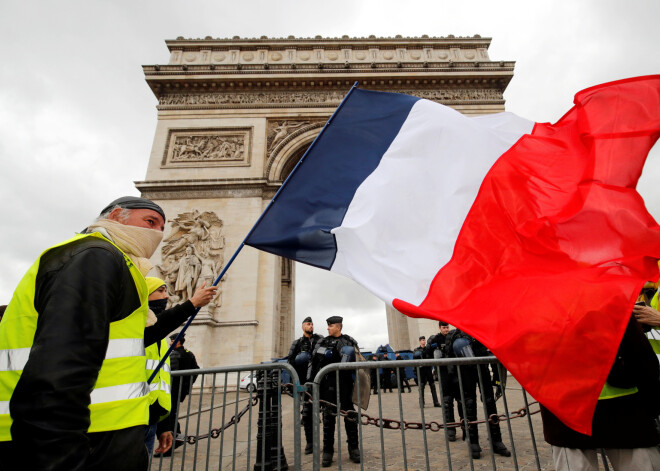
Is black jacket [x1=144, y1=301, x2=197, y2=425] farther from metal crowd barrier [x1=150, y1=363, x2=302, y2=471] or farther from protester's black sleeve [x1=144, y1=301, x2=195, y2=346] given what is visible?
metal crowd barrier [x1=150, y1=363, x2=302, y2=471]

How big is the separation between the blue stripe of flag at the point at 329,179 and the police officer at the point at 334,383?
1.98m

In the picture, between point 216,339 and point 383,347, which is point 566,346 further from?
point 383,347

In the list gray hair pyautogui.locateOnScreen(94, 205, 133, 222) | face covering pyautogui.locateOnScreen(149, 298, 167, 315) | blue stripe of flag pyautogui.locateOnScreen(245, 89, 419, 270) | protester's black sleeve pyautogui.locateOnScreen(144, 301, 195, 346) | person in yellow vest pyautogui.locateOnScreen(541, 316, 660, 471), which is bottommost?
person in yellow vest pyautogui.locateOnScreen(541, 316, 660, 471)

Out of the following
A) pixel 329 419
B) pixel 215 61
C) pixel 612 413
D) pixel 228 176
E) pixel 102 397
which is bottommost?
pixel 329 419

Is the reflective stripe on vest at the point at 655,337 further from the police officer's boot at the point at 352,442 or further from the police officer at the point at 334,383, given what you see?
the police officer's boot at the point at 352,442

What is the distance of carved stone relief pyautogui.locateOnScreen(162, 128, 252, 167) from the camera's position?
45.0 ft

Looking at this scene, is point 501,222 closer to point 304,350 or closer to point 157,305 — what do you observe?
point 157,305

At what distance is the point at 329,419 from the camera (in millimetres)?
4020

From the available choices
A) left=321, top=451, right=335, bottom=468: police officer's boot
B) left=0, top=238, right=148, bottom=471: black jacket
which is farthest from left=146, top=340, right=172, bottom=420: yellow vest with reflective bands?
left=321, top=451, right=335, bottom=468: police officer's boot

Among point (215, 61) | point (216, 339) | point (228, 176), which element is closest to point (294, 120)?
point (228, 176)

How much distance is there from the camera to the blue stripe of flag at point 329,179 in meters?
2.44

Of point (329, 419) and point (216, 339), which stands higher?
point (216, 339)

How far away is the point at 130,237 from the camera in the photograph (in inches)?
58.9

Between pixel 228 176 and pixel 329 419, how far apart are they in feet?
35.9
